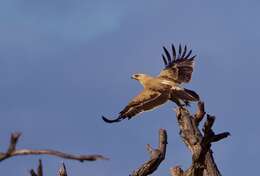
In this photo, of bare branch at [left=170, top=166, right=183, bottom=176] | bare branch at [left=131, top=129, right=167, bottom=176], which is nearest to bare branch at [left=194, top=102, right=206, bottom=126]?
bare branch at [left=131, top=129, right=167, bottom=176]

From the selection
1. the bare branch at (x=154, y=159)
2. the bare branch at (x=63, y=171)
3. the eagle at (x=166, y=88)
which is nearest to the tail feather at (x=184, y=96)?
the eagle at (x=166, y=88)

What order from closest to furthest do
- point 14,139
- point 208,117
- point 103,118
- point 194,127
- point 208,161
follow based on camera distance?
point 14,139, point 208,117, point 208,161, point 194,127, point 103,118

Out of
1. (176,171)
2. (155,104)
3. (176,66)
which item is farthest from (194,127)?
(176,66)

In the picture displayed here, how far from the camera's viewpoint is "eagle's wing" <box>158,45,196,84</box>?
18.3m

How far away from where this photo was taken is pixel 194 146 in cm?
1324

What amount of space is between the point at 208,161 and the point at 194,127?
1.16 meters

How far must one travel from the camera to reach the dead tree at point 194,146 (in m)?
10.7

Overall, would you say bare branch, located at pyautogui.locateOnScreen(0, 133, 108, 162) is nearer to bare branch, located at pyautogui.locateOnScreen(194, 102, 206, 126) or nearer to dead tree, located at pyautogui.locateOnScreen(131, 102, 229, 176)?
dead tree, located at pyautogui.locateOnScreen(131, 102, 229, 176)

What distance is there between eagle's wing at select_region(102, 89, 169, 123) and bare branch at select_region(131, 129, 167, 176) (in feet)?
12.1

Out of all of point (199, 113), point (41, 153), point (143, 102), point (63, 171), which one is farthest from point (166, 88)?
point (41, 153)

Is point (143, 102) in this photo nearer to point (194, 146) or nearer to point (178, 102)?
point (178, 102)

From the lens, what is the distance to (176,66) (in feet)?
61.6

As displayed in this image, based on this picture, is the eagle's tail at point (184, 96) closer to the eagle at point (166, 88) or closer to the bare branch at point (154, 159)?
the eagle at point (166, 88)

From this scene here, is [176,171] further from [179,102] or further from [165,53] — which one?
[165,53]
